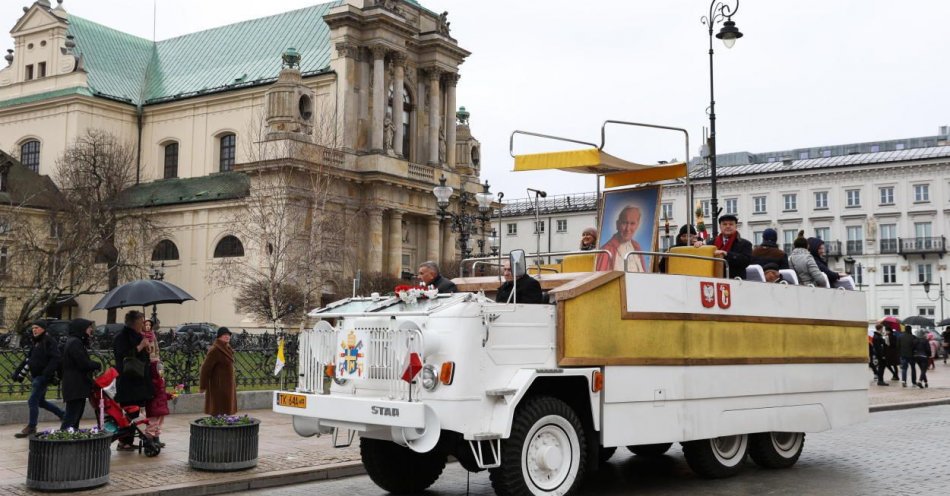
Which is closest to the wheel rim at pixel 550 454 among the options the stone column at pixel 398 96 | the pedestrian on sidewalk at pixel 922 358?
the pedestrian on sidewalk at pixel 922 358

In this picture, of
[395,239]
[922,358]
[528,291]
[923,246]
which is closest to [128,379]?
[528,291]

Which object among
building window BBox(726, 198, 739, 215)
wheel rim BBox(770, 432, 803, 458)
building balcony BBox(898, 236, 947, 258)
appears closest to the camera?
wheel rim BBox(770, 432, 803, 458)

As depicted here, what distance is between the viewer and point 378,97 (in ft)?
211

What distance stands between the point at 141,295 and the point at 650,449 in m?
9.37

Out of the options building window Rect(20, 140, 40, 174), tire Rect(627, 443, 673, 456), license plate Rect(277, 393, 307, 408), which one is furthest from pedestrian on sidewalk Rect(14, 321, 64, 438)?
building window Rect(20, 140, 40, 174)

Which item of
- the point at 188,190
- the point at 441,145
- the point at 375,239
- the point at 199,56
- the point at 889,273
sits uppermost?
the point at 199,56

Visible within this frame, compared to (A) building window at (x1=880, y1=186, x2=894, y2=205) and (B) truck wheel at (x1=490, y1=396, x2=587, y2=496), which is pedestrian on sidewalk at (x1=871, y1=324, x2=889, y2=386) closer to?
(B) truck wheel at (x1=490, y1=396, x2=587, y2=496)

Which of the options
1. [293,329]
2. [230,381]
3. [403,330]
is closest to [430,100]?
[293,329]

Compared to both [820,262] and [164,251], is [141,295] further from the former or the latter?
[164,251]

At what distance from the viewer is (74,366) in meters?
13.1

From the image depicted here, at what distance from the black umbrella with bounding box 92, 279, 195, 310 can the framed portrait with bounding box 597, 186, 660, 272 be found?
8274mm

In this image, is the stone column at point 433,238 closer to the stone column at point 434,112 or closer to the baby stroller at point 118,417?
the stone column at point 434,112

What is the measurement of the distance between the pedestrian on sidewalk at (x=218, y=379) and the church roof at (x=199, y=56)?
172ft

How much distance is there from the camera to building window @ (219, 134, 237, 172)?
6725 cm
